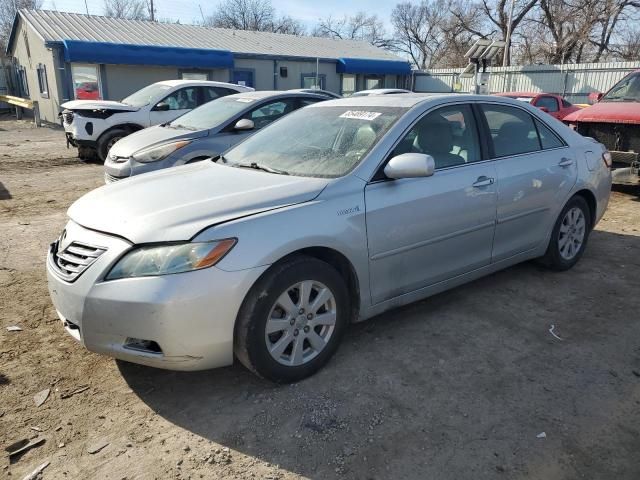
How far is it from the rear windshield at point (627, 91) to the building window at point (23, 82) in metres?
25.9

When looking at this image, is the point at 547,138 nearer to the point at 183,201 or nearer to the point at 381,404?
the point at 381,404

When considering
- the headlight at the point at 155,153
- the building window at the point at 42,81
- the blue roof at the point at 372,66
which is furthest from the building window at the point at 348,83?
the headlight at the point at 155,153

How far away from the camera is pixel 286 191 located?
3.09m

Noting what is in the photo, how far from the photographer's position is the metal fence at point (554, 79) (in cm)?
2206

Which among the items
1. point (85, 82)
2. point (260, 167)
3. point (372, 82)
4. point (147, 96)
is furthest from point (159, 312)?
point (372, 82)

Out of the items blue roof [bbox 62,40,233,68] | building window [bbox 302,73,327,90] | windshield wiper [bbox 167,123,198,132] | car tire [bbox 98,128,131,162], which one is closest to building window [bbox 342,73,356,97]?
building window [bbox 302,73,327,90]

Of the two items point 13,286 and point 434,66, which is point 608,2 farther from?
point 13,286

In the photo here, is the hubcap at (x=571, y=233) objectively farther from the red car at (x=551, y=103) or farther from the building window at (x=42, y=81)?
the building window at (x=42, y=81)

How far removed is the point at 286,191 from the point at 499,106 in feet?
7.39

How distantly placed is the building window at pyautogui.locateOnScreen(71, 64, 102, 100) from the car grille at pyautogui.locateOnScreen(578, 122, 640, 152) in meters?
17.7

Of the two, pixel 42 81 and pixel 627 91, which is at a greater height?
pixel 42 81

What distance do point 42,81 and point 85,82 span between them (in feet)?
10.7

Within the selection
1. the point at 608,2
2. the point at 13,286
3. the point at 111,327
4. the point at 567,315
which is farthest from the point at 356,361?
the point at 608,2

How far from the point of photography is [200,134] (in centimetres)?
Result: 714
